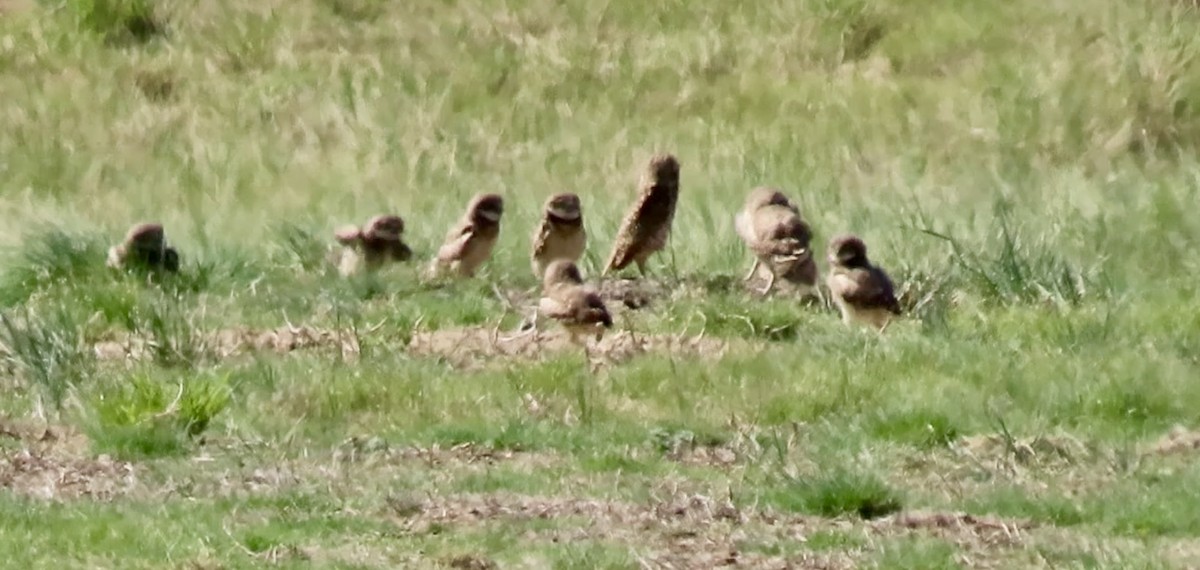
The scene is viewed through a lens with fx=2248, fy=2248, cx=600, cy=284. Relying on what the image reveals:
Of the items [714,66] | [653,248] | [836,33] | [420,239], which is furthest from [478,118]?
[653,248]

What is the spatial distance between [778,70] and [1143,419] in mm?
15606

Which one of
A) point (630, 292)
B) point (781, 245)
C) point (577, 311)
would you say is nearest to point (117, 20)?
point (630, 292)

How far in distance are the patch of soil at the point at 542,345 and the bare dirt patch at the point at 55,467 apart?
2.62 meters

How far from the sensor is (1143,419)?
10297 mm

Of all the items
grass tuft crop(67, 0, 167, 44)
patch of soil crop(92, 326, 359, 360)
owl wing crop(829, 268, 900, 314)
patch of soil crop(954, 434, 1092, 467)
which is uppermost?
patch of soil crop(954, 434, 1092, 467)

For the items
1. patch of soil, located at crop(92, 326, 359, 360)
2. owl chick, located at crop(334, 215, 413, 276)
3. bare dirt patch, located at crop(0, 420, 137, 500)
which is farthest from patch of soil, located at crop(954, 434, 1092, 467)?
owl chick, located at crop(334, 215, 413, 276)

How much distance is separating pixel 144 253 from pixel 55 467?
20.4 ft

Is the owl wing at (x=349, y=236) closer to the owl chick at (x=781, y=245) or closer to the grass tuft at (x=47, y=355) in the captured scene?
the owl chick at (x=781, y=245)

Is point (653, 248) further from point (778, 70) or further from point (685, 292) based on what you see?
point (778, 70)

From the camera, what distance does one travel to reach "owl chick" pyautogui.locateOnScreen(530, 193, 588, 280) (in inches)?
589

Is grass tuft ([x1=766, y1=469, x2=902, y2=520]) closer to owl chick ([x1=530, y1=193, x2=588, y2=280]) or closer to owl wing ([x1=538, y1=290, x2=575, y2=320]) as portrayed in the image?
owl wing ([x1=538, y1=290, x2=575, y2=320])

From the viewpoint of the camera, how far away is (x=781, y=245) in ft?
47.1

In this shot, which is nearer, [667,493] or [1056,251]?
[667,493]

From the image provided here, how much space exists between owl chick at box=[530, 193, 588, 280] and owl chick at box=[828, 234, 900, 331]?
2.29m
